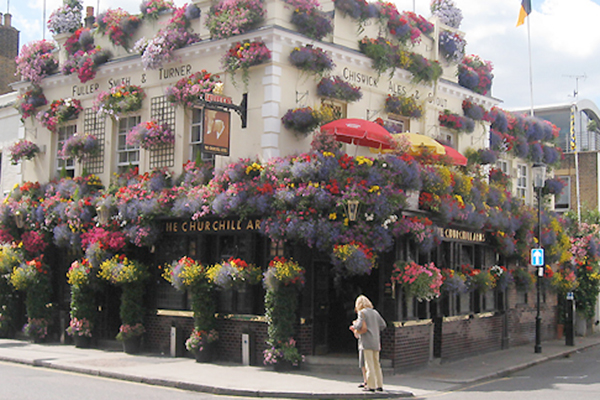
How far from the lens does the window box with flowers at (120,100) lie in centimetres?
1883

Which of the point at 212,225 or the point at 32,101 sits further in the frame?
the point at 32,101

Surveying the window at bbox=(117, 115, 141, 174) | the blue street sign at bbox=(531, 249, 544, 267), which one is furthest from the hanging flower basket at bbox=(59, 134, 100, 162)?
the blue street sign at bbox=(531, 249, 544, 267)

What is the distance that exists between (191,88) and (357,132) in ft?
14.6

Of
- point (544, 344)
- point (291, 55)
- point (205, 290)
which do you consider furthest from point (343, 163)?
point (544, 344)

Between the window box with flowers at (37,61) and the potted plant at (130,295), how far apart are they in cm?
716

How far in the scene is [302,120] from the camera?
16.0m

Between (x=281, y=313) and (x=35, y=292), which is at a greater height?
(x=35, y=292)

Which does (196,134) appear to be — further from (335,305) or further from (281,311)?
(335,305)

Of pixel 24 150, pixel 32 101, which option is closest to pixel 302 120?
pixel 24 150

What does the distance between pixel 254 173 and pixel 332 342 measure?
4.61 m

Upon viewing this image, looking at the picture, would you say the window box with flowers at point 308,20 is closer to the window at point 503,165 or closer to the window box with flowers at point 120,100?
the window box with flowers at point 120,100

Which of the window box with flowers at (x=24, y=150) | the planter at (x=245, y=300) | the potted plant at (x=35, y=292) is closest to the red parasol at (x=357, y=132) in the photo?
the planter at (x=245, y=300)

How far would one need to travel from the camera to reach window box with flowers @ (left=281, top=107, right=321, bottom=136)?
1603 centimetres

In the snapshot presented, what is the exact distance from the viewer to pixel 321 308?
16766 millimetres
